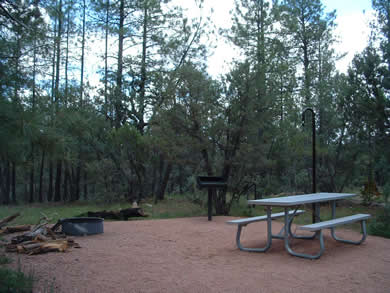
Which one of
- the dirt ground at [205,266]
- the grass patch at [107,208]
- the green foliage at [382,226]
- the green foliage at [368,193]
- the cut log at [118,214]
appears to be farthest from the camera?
the green foliage at [368,193]

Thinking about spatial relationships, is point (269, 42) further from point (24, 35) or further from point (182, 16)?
point (24, 35)

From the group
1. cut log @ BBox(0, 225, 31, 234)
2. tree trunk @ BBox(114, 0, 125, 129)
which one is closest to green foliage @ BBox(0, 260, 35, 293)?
cut log @ BBox(0, 225, 31, 234)

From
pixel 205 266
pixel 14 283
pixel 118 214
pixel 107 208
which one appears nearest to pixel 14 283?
pixel 14 283

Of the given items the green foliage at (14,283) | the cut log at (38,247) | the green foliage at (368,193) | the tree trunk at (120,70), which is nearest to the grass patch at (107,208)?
the cut log at (38,247)

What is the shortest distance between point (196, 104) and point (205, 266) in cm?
607

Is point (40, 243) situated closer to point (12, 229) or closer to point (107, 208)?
point (12, 229)

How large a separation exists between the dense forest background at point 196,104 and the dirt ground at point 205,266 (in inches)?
57.3

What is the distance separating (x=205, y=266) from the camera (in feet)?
14.8

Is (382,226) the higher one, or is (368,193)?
(368,193)

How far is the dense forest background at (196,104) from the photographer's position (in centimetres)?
477

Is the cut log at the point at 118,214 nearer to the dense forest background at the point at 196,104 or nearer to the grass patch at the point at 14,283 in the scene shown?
the dense forest background at the point at 196,104

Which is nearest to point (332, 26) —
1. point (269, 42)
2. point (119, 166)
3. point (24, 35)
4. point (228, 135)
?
point (269, 42)

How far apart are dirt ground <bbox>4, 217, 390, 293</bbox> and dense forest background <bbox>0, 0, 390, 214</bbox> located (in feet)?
4.78

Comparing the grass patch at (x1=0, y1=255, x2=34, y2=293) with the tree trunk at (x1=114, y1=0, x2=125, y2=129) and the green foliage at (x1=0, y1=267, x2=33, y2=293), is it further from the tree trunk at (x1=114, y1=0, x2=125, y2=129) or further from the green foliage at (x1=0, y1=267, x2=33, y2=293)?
the tree trunk at (x1=114, y1=0, x2=125, y2=129)
